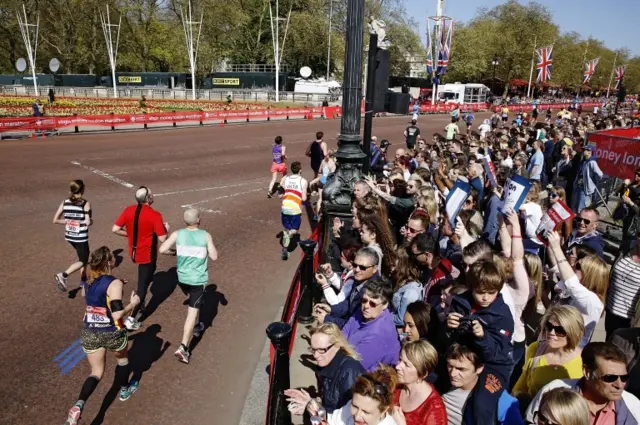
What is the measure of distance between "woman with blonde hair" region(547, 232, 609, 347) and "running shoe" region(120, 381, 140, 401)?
14.0 feet

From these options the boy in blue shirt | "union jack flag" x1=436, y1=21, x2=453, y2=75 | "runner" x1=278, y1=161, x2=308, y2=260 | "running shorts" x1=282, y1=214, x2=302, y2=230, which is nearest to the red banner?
"runner" x1=278, y1=161, x2=308, y2=260

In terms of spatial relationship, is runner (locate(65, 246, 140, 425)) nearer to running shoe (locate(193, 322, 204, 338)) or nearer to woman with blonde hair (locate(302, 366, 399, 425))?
running shoe (locate(193, 322, 204, 338))

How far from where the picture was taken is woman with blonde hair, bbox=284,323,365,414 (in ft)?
10.3

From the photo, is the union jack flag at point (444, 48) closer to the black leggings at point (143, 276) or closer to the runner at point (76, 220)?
the runner at point (76, 220)

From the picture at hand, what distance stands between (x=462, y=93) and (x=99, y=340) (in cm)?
5782

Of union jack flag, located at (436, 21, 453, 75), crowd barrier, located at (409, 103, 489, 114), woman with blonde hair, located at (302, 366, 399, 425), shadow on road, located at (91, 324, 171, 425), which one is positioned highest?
union jack flag, located at (436, 21, 453, 75)

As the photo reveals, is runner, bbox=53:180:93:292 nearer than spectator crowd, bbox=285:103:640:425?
No

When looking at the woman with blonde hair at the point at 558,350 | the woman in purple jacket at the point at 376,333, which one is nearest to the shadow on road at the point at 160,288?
the woman in purple jacket at the point at 376,333

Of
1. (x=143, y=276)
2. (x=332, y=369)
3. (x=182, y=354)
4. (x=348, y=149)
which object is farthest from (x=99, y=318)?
(x=348, y=149)

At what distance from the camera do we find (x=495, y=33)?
7806cm

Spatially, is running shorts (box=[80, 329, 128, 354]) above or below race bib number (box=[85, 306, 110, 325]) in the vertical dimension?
below

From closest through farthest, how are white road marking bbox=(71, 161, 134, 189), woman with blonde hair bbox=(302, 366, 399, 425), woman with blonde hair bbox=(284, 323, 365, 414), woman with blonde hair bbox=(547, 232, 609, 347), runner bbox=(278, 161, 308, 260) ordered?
woman with blonde hair bbox=(302, 366, 399, 425) → woman with blonde hair bbox=(284, 323, 365, 414) → woman with blonde hair bbox=(547, 232, 609, 347) → runner bbox=(278, 161, 308, 260) → white road marking bbox=(71, 161, 134, 189)

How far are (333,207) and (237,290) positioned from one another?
2.23m

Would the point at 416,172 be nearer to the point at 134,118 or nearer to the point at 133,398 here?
the point at 133,398
